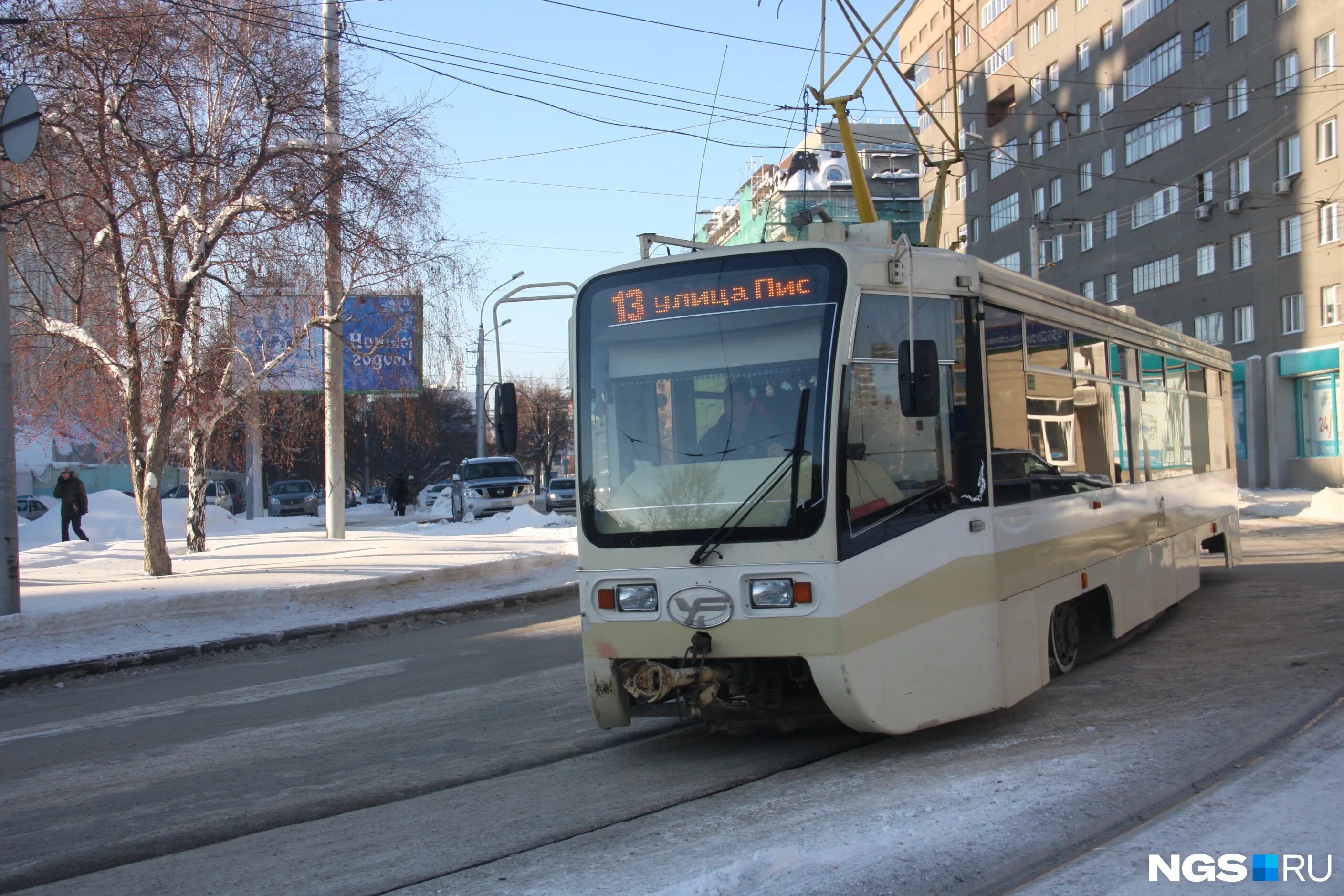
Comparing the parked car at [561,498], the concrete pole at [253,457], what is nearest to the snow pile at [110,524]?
the concrete pole at [253,457]

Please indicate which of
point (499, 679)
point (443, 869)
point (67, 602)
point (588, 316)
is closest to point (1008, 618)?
A: point (588, 316)

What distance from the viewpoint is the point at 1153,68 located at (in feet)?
140

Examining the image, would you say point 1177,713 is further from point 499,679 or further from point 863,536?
point 499,679

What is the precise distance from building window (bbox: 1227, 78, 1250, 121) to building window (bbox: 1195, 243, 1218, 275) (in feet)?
14.5

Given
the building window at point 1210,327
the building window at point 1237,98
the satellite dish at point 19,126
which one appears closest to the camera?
the satellite dish at point 19,126

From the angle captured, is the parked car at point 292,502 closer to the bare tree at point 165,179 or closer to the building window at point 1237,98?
the bare tree at point 165,179

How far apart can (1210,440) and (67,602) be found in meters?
13.3

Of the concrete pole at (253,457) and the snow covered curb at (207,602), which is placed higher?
the concrete pole at (253,457)

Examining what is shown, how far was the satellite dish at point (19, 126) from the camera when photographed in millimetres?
12273

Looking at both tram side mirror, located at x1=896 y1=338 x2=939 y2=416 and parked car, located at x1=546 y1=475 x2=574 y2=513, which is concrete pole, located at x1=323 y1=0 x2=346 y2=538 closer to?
parked car, located at x1=546 y1=475 x2=574 y2=513

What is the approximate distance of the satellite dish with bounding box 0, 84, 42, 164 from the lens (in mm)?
12273

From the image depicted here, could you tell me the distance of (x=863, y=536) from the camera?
19.6 feet

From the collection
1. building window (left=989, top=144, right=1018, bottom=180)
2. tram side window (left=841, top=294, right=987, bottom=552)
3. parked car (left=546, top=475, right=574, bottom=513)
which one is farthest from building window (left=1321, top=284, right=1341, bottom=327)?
tram side window (left=841, top=294, right=987, bottom=552)

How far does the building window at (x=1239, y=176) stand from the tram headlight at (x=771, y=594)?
37.9 m
